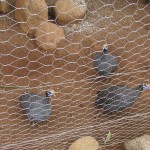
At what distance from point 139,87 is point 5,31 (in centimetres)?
115

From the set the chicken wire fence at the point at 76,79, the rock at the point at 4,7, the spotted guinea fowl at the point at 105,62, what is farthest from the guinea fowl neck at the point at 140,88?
the rock at the point at 4,7

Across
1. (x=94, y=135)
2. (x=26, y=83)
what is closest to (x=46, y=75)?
(x=26, y=83)

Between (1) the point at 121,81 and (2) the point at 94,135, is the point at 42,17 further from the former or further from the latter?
(2) the point at 94,135

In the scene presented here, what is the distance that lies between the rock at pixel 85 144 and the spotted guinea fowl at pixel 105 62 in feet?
1.58

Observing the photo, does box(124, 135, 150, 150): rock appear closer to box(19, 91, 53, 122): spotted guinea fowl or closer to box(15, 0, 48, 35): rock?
box(19, 91, 53, 122): spotted guinea fowl

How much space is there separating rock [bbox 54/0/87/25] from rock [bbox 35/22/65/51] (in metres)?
0.17

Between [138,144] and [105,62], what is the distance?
59 centimetres

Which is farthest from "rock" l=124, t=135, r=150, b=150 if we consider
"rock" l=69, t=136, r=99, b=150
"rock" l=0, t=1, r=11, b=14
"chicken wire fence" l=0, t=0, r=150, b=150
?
"rock" l=0, t=1, r=11, b=14

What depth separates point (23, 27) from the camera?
315 cm

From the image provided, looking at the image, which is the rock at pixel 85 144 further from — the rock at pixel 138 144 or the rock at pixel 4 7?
the rock at pixel 4 7

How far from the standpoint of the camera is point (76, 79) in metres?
2.82

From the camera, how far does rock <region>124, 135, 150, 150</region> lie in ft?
8.00

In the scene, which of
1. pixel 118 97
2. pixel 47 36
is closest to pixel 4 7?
pixel 47 36

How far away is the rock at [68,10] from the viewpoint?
310 centimetres
